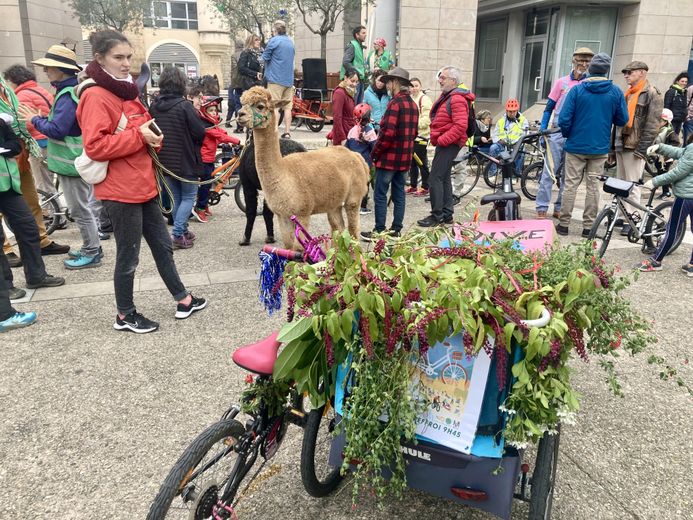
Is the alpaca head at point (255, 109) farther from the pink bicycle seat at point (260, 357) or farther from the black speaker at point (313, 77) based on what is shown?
the black speaker at point (313, 77)

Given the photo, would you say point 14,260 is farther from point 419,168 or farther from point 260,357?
point 419,168

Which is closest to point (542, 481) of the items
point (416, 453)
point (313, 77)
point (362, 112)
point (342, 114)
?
point (416, 453)

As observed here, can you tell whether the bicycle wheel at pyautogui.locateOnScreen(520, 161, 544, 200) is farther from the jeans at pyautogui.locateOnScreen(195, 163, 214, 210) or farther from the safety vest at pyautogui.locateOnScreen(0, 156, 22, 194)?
the safety vest at pyautogui.locateOnScreen(0, 156, 22, 194)

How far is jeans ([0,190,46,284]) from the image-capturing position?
16.2 ft

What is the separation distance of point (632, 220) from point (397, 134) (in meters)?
2.95

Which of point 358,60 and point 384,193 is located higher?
point 358,60

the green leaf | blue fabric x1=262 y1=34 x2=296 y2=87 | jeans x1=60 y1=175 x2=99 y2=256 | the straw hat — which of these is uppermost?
A: blue fabric x1=262 y1=34 x2=296 y2=87

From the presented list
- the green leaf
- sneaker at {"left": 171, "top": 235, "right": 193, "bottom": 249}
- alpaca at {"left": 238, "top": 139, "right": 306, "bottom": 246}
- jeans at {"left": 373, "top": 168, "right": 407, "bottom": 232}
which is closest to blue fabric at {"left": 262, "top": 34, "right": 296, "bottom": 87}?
alpaca at {"left": 238, "top": 139, "right": 306, "bottom": 246}

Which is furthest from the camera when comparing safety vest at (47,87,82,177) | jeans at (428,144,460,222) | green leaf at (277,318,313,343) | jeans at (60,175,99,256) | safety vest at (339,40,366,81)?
safety vest at (339,40,366,81)

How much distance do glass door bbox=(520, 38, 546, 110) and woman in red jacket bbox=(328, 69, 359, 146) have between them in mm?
10986

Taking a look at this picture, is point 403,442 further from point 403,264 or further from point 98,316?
point 98,316

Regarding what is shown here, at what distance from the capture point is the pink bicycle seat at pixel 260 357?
2227 millimetres

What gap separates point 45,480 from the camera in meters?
2.82

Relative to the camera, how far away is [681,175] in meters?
5.49
